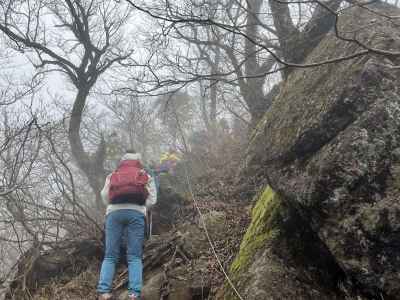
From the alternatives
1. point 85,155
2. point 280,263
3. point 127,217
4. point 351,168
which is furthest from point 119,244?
point 85,155

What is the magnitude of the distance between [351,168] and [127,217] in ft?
9.78

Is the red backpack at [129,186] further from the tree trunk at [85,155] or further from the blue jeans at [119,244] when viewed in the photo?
the tree trunk at [85,155]

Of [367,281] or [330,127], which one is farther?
[330,127]

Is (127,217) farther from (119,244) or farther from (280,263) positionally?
(280,263)

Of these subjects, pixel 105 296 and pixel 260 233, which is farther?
pixel 105 296

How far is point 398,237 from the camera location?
262cm

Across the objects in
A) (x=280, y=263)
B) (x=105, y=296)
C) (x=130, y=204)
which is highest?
(x=130, y=204)

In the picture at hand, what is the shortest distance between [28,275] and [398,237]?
541 centimetres

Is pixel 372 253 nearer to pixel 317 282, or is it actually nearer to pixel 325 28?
pixel 317 282

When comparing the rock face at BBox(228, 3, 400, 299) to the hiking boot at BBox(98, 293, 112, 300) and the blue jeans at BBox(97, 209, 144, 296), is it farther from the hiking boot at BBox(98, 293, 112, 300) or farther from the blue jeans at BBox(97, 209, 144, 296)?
the hiking boot at BBox(98, 293, 112, 300)

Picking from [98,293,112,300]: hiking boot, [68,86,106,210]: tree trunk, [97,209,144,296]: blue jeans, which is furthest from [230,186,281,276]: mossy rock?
[68,86,106,210]: tree trunk

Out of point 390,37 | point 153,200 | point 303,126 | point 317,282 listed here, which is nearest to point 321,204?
point 317,282

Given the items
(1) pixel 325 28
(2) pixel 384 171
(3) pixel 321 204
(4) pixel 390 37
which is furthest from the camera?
(1) pixel 325 28

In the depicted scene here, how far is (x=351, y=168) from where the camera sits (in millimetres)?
2951
